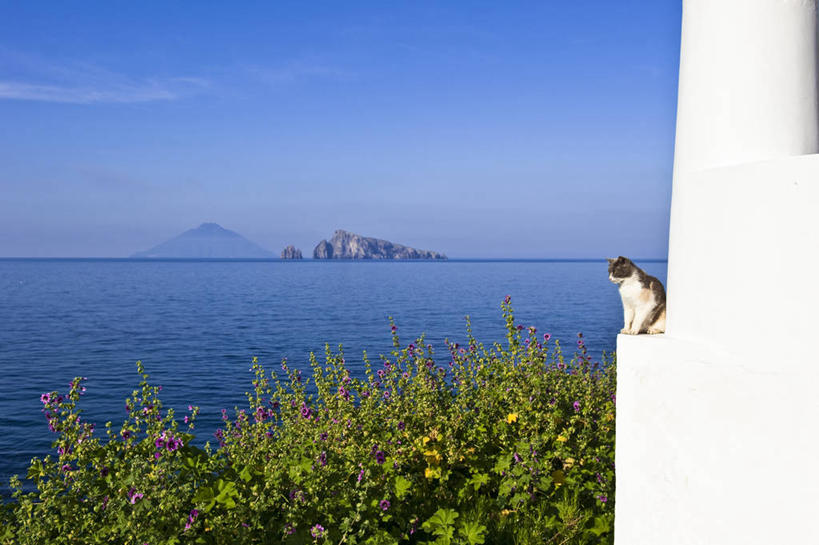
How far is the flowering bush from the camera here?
383 cm

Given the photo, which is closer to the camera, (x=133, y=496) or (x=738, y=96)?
(x=738, y=96)

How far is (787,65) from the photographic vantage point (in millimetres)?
2480

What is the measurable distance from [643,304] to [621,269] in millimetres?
329

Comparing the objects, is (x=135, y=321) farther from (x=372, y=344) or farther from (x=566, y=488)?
(x=566, y=488)

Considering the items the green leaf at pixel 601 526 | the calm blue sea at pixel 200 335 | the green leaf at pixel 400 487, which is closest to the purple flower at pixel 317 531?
the green leaf at pixel 400 487

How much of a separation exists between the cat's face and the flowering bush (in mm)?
1859

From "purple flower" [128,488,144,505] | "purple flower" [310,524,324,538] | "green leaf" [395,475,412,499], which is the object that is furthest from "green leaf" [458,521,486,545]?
"purple flower" [128,488,144,505]

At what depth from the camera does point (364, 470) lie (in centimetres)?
406

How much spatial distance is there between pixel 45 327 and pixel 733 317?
34844mm

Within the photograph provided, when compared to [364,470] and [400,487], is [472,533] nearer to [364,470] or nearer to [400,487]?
[400,487]

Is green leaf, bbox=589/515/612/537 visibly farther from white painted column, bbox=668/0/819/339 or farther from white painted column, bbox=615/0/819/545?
white painted column, bbox=668/0/819/339

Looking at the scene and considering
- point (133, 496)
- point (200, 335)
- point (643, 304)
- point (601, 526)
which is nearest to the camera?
point (643, 304)

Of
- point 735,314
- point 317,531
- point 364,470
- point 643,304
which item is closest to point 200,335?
point 364,470

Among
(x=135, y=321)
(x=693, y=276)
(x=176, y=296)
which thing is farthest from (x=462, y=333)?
(x=176, y=296)
